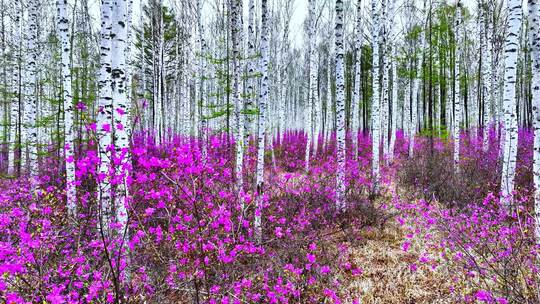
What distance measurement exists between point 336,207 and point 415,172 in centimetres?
384

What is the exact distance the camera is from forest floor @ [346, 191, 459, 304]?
3844 millimetres

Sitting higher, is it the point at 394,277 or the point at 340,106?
the point at 340,106

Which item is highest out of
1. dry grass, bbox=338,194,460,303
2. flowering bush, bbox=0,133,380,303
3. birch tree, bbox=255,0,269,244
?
birch tree, bbox=255,0,269,244

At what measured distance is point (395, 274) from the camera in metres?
4.34

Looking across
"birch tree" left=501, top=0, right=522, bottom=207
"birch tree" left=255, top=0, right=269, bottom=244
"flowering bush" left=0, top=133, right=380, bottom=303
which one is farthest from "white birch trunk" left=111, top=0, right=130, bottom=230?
"birch tree" left=501, top=0, right=522, bottom=207

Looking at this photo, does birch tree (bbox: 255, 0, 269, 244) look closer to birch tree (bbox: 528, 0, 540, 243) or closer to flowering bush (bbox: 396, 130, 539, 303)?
flowering bush (bbox: 396, 130, 539, 303)

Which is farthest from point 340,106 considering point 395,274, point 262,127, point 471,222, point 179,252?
point 179,252

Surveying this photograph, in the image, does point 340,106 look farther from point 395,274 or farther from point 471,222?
point 395,274

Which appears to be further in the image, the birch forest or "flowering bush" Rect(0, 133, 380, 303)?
the birch forest

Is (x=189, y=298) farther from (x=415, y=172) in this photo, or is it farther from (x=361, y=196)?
(x=415, y=172)

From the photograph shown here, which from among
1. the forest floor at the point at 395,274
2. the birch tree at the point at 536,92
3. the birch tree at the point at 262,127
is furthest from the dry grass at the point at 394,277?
the birch tree at the point at 262,127

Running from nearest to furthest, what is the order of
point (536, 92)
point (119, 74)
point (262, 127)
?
point (119, 74)
point (536, 92)
point (262, 127)

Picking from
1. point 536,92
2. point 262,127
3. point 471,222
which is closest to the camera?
point 536,92

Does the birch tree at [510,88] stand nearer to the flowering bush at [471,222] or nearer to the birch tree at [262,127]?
the flowering bush at [471,222]
